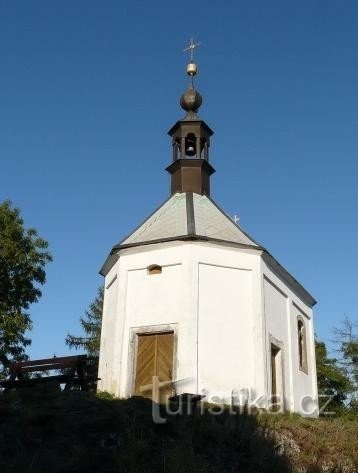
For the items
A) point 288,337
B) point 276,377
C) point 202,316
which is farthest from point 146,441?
point 288,337

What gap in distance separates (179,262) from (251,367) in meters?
3.47

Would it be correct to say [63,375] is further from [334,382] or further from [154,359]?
[334,382]

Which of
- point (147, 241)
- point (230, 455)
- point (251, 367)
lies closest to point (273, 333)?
point (251, 367)

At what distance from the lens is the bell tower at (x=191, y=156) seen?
68.3 feet

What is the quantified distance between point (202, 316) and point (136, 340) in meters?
1.96

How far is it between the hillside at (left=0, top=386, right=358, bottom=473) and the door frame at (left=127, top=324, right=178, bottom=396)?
300 cm

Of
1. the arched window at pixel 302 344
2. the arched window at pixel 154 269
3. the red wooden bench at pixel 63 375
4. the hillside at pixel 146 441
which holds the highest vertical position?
the arched window at pixel 154 269

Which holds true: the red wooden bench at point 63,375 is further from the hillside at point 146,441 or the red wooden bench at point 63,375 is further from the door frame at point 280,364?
the door frame at point 280,364

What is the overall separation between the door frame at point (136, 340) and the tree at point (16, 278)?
25.0 ft

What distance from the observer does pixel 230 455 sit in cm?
1002

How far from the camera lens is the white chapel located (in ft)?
50.9

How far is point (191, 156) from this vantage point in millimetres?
21625

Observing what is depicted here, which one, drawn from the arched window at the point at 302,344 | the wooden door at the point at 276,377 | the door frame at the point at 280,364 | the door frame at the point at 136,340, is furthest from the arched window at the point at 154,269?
the arched window at the point at 302,344

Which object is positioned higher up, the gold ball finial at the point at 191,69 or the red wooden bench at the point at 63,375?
the gold ball finial at the point at 191,69
